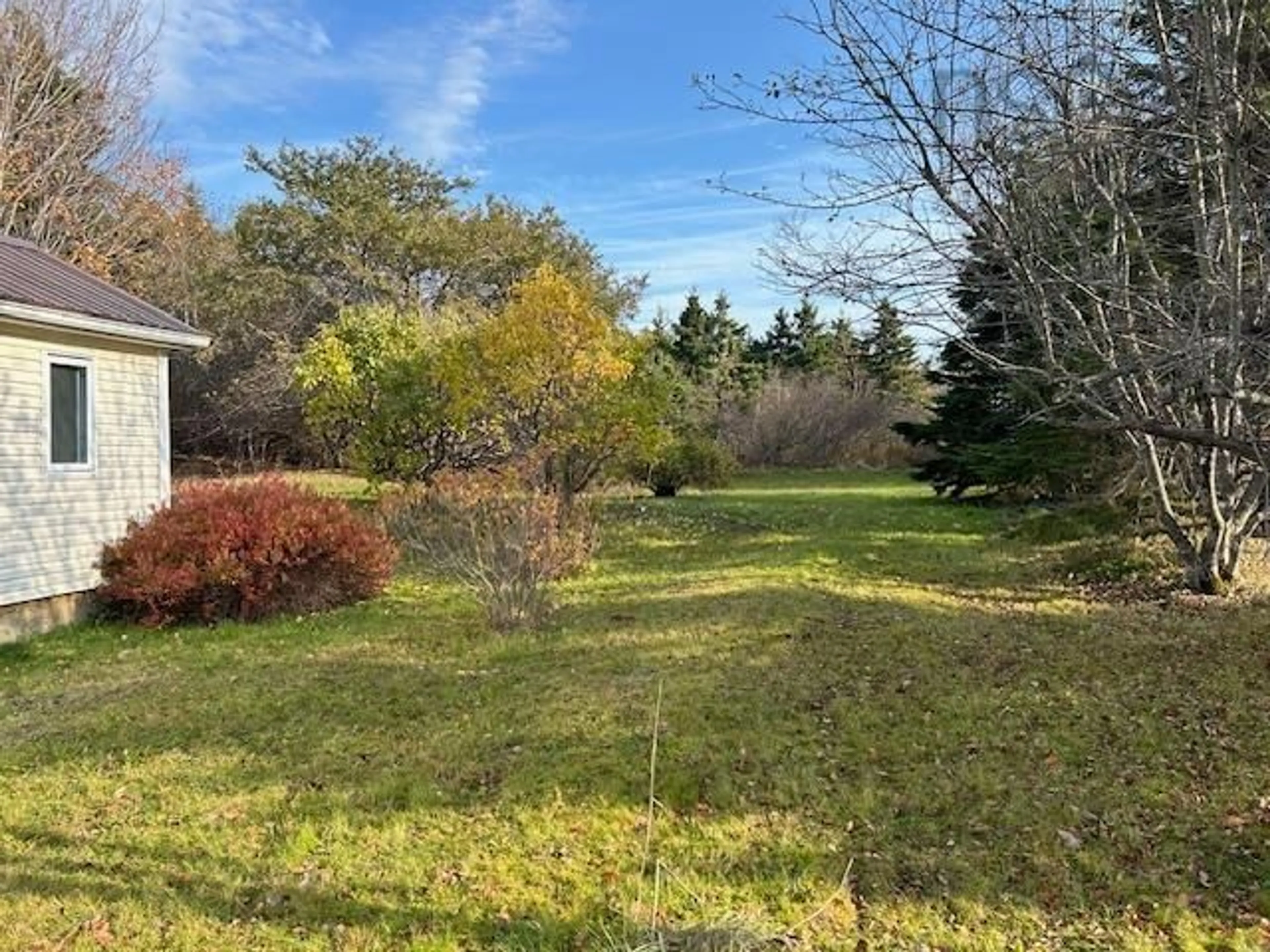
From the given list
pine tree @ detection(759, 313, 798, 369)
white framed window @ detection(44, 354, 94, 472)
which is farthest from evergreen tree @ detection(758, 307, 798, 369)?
white framed window @ detection(44, 354, 94, 472)

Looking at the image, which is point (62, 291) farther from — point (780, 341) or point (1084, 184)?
point (780, 341)

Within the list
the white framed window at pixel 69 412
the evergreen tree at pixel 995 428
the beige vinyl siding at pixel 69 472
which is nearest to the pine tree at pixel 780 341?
the evergreen tree at pixel 995 428

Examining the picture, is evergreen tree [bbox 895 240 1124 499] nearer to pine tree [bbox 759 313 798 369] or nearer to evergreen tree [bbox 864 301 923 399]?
evergreen tree [bbox 864 301 923 399]

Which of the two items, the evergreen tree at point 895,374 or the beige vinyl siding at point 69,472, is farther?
the evergreen tree at point 895,374

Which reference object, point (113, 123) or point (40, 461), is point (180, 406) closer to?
point (113, 123)

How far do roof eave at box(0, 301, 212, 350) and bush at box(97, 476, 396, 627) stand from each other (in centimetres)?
163

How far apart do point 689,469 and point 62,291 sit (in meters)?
13.1

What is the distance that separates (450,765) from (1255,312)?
4.31 metres

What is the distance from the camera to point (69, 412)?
8711 mm

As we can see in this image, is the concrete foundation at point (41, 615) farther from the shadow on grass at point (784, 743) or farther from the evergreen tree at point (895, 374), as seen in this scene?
the evergreen tree at point (895, 374)

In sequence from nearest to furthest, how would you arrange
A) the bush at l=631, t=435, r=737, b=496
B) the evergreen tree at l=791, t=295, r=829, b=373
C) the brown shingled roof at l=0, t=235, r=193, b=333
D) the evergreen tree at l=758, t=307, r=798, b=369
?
1. the brown shingled roof at l=0, t=235, r=193, b=333
2. the bush at l=631, t=435, r=737, b=496
3. the evergreen tree at l=791, t=295, r=829, b=373
4. the evergreen tree at l=758, t=307, r=798, b=369

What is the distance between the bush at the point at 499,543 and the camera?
7301 millimetres

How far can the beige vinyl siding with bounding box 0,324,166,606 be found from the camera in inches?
313

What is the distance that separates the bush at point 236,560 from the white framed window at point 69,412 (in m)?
0.83
